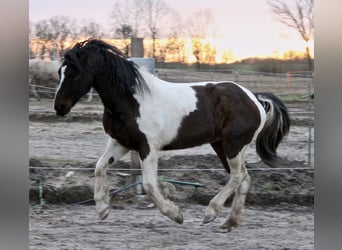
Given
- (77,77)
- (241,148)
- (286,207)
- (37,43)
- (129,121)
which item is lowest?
(286,207)

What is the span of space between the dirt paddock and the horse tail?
22.0 inches

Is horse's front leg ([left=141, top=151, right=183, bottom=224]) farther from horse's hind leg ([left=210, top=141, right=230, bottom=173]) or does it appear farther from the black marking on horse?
horse's hind leg ([left=210, top=141, right=230, bottom=173])

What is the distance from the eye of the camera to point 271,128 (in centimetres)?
429

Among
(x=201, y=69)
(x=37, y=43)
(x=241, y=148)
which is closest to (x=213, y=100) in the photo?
(x=241, y=148)

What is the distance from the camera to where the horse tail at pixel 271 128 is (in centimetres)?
429

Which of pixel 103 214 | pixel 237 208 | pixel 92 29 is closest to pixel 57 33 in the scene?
pixel 92 29

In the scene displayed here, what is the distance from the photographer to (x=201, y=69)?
1219 centimetres

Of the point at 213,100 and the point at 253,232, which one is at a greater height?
the point at 213,100

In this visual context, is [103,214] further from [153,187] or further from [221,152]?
[221,152]

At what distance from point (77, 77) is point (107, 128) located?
0.42m

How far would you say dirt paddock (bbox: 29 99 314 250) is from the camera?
3465 millimetres

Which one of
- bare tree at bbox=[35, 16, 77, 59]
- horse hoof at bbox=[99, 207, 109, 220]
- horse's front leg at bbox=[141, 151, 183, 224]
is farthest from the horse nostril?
bare tree at bbox=[35, 16, 77, 59]
